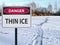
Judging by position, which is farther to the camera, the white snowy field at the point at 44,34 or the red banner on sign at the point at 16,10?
the white snowy field at the point at 44,34

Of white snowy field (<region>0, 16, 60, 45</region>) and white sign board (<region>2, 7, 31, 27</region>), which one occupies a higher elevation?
white sign board (<region>2, 7, 31, 27</region>)

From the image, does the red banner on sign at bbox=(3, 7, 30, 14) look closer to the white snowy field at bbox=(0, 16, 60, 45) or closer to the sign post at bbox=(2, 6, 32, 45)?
the sign post at bbox=(2, 6, 32, 45)

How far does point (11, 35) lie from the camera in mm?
1660

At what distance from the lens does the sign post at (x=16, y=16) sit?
3.48 feet

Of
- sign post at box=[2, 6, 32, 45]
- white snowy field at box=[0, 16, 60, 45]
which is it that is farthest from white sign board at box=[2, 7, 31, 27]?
white snowy field at box=[0, 16, 60, 45]

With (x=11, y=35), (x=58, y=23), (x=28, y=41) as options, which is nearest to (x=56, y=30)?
(x=58, y=23)

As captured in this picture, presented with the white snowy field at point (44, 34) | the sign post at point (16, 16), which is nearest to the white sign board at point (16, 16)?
the sign post at point (16, 16)

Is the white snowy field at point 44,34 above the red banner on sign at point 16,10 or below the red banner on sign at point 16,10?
below

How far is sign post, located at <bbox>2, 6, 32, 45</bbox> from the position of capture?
1.06 meters

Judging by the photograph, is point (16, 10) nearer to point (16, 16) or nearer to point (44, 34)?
point (16, 16)

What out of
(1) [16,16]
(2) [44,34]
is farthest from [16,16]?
(2) [44,34]

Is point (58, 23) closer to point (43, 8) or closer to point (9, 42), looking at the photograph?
point (43, 8)

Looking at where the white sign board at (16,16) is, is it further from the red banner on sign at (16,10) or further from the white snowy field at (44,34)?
the white snowy field at (44,34)

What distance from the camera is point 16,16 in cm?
107
